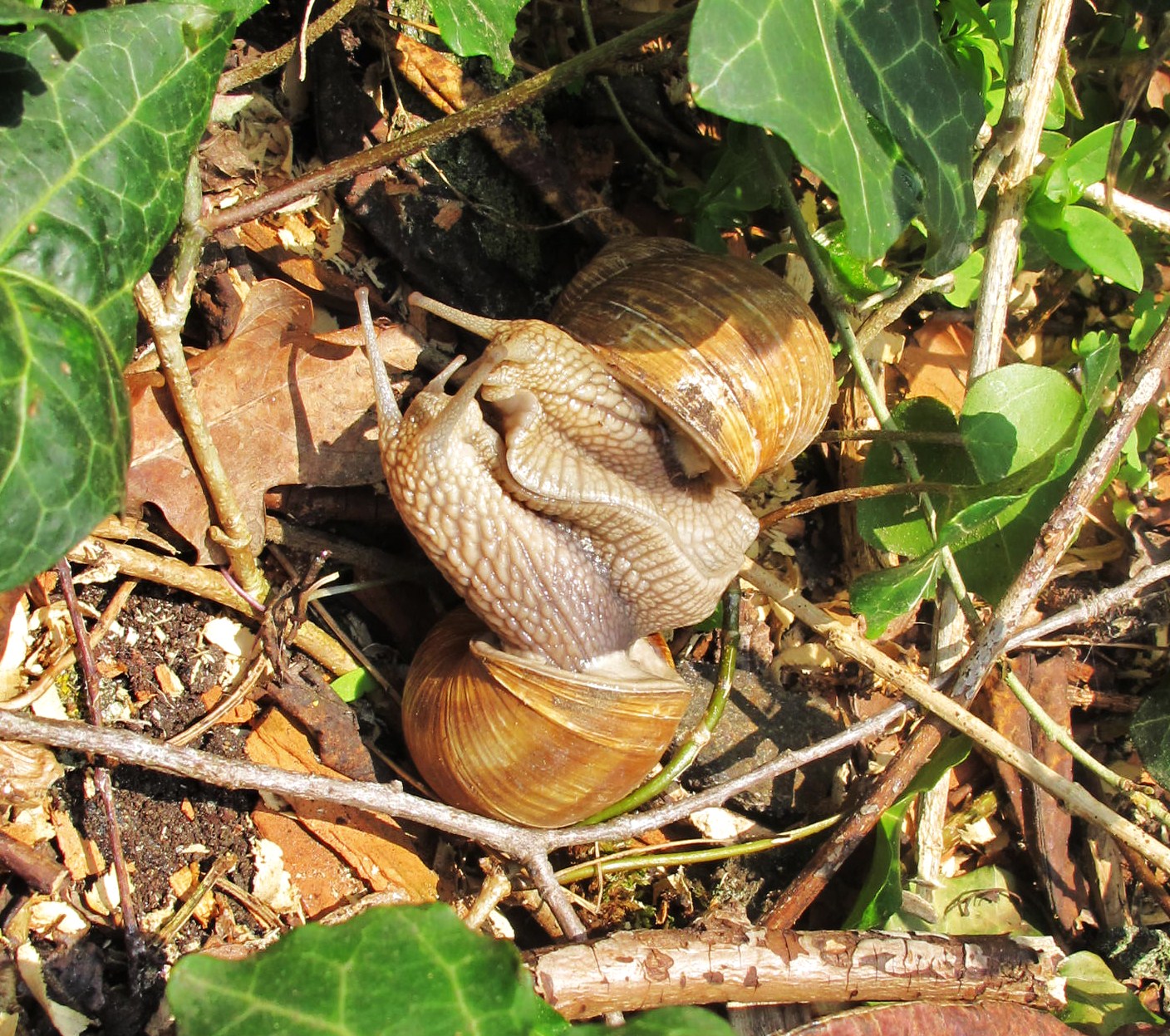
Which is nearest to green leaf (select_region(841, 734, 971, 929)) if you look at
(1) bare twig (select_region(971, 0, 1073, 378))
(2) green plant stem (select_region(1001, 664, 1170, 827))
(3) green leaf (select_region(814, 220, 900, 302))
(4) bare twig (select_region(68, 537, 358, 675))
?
(2) green plant stem (select_region(1001, 664, 1170, 827))

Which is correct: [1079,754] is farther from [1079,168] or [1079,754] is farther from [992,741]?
[1079,168]

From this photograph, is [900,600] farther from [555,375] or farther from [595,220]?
[595,220]

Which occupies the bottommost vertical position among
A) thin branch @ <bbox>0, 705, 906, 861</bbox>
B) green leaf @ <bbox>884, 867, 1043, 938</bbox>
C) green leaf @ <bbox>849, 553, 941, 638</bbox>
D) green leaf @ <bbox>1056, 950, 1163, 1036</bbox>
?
green leaf @ <bbox>1056, 950, 1163, 1036</bbox>

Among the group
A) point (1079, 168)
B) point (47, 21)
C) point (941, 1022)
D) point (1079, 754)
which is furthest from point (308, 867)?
point (1079, 168)

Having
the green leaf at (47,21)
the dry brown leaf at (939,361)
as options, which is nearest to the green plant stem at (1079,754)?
the dry brown leaf at (939,361)

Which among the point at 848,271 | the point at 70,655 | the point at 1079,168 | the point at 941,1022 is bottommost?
the point at 941,1022

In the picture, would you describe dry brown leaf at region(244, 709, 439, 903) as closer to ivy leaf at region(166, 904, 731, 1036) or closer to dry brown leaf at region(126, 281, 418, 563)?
dry brown leaf at region(126, 281, 418, 563)
